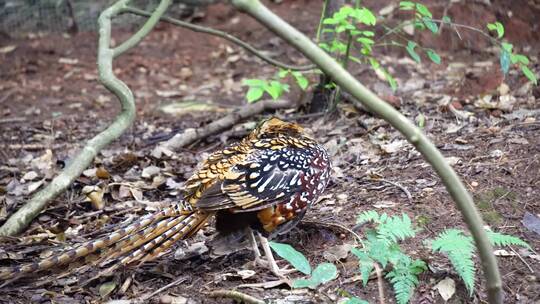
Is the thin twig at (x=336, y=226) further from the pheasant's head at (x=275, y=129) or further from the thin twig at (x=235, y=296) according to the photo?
the thin twig at (x=235, y=296)

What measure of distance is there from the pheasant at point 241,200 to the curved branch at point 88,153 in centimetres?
85

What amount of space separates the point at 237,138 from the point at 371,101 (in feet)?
13.9

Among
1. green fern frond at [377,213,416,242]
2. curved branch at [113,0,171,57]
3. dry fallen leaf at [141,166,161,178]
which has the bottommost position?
dry fallen leaf at [141,166,161,178]

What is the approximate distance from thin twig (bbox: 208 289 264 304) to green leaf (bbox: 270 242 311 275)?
0.97ft

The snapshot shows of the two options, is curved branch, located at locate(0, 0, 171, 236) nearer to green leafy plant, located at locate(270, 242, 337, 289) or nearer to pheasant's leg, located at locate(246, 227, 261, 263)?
pheasant's leg, located at locate(246, 227, 261, 263)

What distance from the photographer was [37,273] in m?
3.69

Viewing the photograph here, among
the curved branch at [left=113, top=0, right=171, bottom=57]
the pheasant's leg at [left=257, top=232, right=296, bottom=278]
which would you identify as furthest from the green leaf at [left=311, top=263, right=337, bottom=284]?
the curved branch at [left=113, top=0, right=171, bottom=57]

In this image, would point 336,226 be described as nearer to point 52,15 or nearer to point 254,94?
point 254,94

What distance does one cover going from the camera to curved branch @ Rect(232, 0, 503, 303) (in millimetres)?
2469

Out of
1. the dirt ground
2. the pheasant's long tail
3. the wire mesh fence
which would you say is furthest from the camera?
the wire mesh fence

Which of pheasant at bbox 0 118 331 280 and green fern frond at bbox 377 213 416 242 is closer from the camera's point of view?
green fern frond at bbox 377 213 416 242

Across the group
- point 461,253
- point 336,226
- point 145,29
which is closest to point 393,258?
point 461,253

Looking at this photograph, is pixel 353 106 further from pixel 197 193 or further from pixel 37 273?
pixel 37 273

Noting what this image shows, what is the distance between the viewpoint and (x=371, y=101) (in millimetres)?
2561
